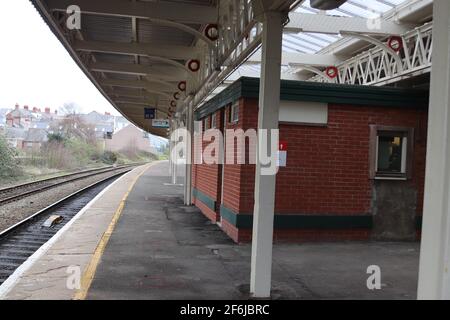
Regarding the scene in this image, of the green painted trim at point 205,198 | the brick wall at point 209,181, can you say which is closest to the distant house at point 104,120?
the green painted trim at point 205,198

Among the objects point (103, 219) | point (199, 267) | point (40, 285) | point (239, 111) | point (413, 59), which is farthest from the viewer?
point (413, 59)

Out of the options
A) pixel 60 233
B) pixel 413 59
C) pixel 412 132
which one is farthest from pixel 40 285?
pixel 413 59

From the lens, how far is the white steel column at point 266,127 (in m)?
5.73

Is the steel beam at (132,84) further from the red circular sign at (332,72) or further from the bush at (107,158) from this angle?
the bush at (107,158)

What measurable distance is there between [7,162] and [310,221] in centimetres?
2441

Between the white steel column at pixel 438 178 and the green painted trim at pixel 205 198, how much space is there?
8934 millimetres

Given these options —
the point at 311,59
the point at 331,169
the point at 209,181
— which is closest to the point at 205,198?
the point at 209,181

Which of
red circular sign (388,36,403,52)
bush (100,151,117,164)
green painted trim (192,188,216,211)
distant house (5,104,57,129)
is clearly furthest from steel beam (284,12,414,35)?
distant house (5,104,57,129)

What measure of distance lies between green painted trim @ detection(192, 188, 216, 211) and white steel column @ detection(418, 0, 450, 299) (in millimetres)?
8934

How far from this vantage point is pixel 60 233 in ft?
31.0

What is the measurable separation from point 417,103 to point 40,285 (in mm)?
7637

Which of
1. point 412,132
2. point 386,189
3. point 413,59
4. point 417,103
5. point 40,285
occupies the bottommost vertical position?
point 40,285

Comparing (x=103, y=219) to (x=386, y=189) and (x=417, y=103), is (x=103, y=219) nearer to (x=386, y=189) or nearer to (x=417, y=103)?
(x=386, y=189)
